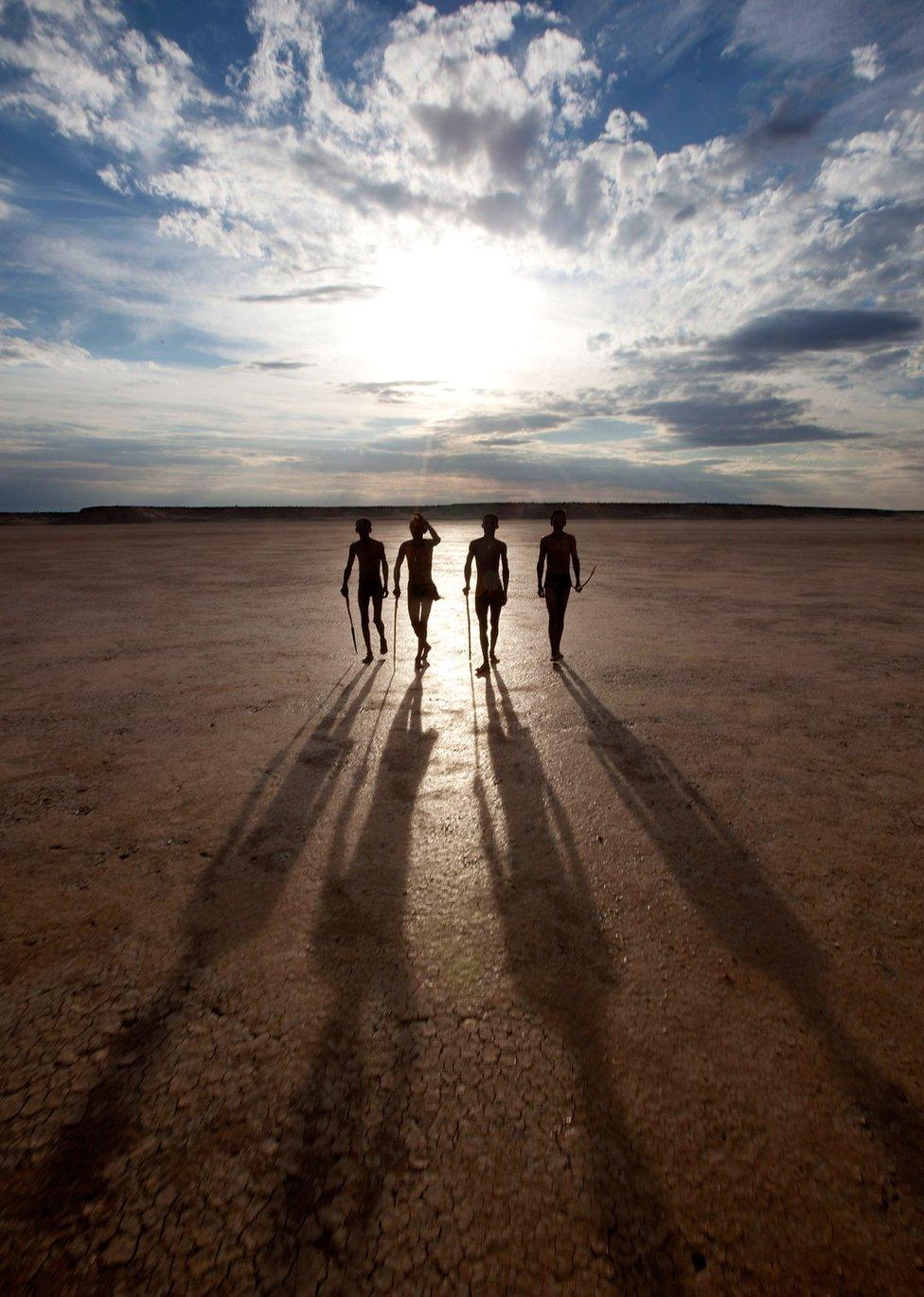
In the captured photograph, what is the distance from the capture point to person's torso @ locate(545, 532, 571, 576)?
8.82 metres

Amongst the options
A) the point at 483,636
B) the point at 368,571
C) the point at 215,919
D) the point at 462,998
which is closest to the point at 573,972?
the point at 462,998

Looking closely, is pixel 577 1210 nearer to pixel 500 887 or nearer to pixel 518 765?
pixel 500 887

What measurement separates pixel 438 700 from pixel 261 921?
161 inches

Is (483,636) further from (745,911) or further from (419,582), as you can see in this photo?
(745,911)

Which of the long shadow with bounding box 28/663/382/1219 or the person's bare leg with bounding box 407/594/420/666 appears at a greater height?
the person's bare leg with bounding box 407/594/420/666

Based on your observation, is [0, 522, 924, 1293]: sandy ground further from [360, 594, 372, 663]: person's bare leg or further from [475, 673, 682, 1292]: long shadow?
[360, 594, 372, 663]: person's bare leg

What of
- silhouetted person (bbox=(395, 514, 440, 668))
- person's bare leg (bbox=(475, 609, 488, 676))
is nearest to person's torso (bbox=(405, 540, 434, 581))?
silhouetted person (bbox=(395, 514, 440, 668))

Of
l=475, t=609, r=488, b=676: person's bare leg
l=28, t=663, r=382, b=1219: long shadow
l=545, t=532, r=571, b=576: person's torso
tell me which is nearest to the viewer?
l=28, t=663, r=382, b=1219: long shadow

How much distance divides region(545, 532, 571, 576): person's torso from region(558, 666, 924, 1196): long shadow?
3.42m

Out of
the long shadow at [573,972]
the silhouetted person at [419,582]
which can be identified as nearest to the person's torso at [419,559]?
the silhouetted person at [419,582]

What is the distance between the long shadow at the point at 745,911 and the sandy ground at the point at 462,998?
18 mm

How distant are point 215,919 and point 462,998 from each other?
1552 mm

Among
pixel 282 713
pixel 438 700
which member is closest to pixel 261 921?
pixel 282 713

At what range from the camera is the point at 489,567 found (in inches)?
340
